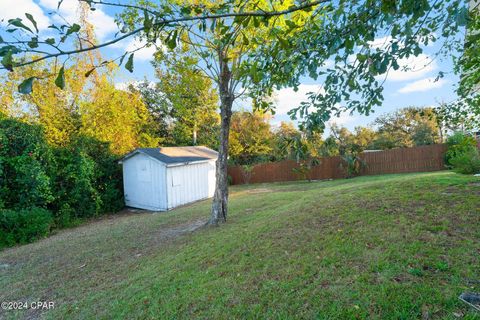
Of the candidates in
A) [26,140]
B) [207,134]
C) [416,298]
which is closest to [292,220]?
[416,298]

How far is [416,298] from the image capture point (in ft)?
6.93

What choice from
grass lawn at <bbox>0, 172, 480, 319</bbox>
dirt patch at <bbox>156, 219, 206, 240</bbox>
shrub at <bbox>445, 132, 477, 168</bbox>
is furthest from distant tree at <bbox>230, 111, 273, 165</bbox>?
grass lawn at <bbox>0, 172, 480, 319</bbox>

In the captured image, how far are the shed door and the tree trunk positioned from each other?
21.0ft

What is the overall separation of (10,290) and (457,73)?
26.2 ft

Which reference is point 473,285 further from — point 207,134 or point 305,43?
point 207,134

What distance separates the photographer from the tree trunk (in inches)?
261

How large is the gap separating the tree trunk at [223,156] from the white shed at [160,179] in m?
5.39

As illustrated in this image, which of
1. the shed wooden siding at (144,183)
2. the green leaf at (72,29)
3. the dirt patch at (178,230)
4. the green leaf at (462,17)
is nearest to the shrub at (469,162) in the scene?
the green leaf at (462,17)

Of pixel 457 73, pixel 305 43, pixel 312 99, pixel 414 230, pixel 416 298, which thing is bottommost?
pixel 416 298

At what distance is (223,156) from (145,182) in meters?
6.87

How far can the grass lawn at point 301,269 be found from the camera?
2.27 metres

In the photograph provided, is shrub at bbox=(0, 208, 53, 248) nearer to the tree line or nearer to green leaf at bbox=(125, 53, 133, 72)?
green leaf at bbox=(125, 53, 133, 72)

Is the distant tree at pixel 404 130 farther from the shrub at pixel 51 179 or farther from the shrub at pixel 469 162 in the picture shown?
the shrub at pixel 51 179

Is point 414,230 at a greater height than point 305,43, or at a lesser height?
lesser
